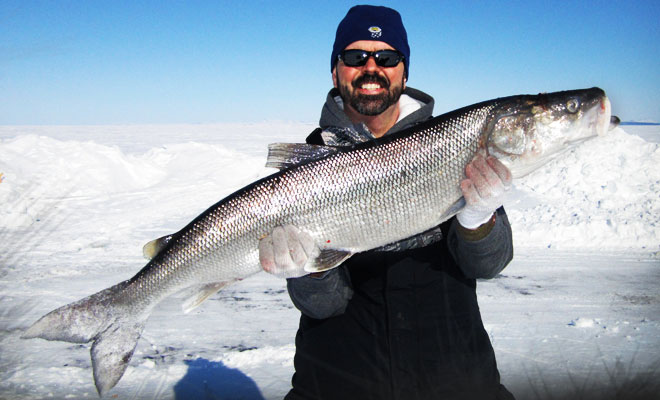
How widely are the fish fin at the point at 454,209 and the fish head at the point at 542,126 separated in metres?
0.32

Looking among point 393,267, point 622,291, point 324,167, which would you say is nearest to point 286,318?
point 393,267

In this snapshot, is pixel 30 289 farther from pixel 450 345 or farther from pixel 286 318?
pixel 450 345

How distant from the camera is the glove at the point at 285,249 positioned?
246 centimetres

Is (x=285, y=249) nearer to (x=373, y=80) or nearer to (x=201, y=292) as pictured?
(x=201, y=292)

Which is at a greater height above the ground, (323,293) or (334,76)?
(334,76)

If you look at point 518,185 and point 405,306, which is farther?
point 518,185

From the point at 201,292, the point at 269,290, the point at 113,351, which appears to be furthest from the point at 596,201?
the point at 113,351

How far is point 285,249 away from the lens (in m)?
2.45

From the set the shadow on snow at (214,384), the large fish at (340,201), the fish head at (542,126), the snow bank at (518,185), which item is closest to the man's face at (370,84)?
the large fish at (340,201)

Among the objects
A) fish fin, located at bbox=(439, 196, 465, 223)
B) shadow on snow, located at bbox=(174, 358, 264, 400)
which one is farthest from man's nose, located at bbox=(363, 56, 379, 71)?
shadow on snow, located at bbox=(174, 358, 264, 400)

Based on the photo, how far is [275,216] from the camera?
2512 millimetres

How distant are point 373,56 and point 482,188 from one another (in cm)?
140

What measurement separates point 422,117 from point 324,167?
0.92 meters

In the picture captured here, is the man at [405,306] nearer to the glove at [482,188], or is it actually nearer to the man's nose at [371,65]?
the glove at [482,188]
